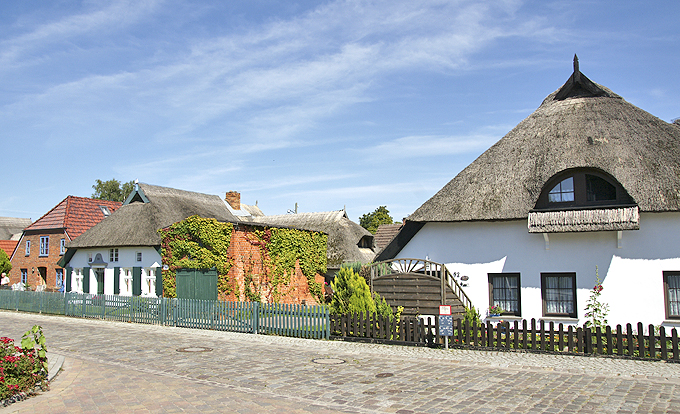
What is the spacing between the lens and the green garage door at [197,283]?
2237cm

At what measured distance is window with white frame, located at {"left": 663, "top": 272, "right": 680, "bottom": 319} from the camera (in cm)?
1426

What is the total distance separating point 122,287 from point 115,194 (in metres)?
42.8

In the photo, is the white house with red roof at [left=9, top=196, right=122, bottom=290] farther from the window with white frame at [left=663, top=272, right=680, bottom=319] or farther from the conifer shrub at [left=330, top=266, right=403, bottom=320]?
the window with white frame at [left=663, top=272, right=680, bottom=319]

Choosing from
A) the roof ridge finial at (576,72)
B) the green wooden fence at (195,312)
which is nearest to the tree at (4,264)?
the green wooden fence at (195,312)

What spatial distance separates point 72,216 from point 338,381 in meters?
33.2

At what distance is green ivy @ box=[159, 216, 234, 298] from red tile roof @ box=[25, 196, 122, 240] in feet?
55.6

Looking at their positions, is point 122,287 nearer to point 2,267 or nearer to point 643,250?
point 2,267

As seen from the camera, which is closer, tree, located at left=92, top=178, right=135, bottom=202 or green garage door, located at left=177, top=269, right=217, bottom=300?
green garage door, located at left=177, top=269, right=217, bottom=300

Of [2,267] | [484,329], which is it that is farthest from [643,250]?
[2,267]

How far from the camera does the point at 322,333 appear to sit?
1611cm

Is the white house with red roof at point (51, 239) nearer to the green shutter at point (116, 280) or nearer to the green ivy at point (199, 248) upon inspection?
the green shutter at point (116, 280)

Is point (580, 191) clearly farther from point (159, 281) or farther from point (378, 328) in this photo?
point (159, 281)

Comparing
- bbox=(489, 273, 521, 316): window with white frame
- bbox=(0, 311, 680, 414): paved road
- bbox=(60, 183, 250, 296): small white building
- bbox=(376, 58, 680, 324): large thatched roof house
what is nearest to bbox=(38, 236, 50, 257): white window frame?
bbox=(60, 183, 250, 296): small white building

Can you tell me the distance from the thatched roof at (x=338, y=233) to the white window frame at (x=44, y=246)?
586 inches
